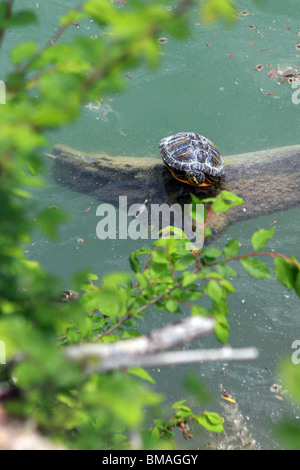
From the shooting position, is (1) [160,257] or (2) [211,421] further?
(2) [211,421]

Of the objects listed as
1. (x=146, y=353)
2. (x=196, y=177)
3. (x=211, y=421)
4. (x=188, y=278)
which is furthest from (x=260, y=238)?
(x=196, y=177)

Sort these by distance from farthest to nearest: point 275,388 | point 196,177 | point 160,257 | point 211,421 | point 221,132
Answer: point 221,132
point 196,177
point 275,388
point 211,421
point 160,257

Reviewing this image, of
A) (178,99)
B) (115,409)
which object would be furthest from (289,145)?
(115,409)

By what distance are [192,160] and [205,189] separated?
427 mm

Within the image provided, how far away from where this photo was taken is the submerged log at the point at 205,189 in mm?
5617

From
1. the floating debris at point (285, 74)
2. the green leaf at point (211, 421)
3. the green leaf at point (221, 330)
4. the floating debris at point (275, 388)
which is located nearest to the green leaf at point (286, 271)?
the green leaf at point (221, 330)

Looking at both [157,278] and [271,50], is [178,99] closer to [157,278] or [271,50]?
[271,50]

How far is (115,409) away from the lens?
860 millimetres

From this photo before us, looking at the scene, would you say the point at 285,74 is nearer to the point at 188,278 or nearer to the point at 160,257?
the point at 160,257

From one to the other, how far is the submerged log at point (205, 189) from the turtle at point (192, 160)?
6.3 inches

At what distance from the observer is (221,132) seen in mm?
6652

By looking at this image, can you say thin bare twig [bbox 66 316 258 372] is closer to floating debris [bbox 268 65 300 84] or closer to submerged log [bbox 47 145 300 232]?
submerged log [bbox 47 145 300 232]

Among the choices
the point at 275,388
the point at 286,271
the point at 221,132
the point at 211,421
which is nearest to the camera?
the point at 286,271

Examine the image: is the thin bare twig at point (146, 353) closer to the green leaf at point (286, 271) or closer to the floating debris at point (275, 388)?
the green leaf at point (286, 271)
